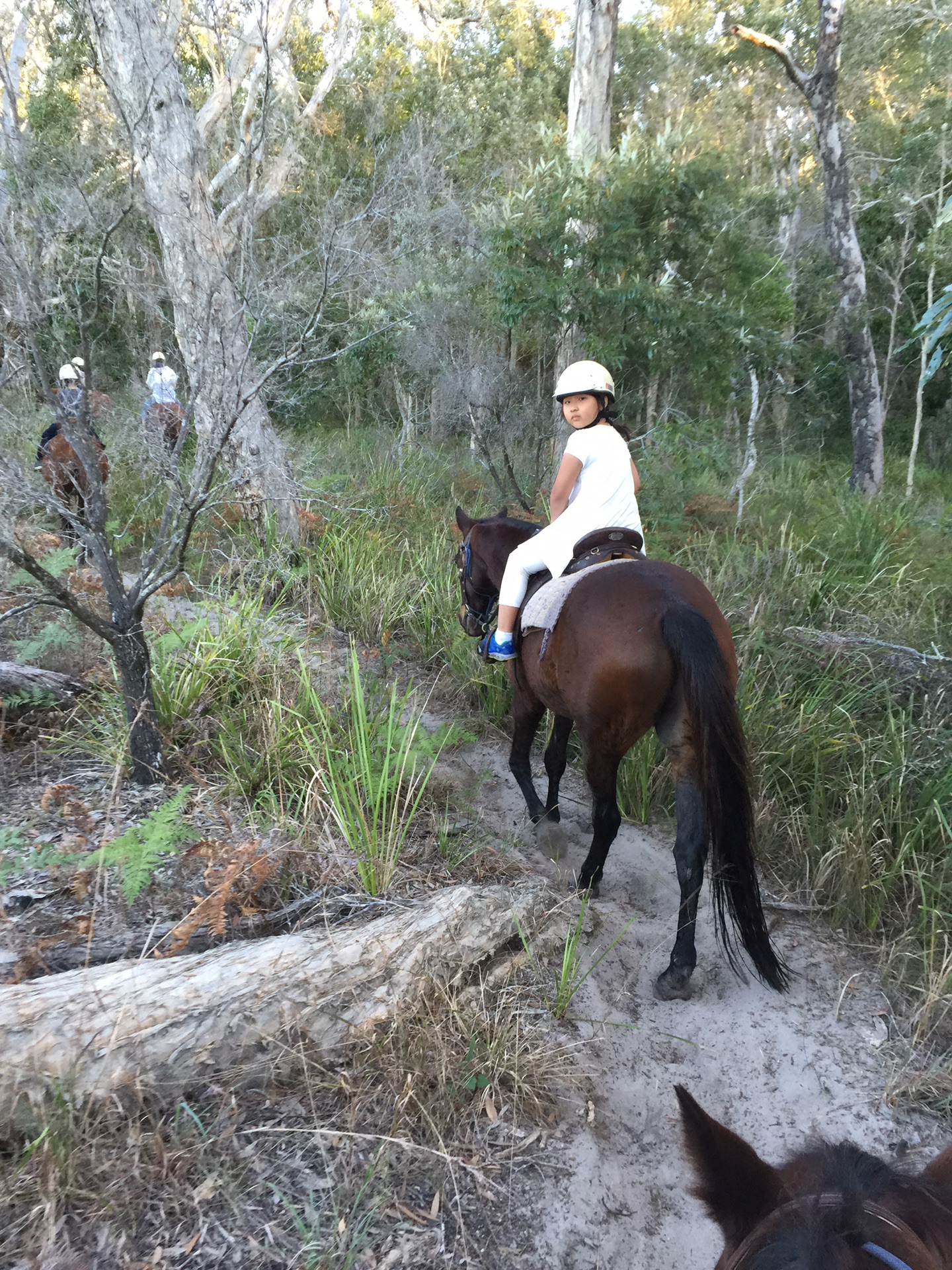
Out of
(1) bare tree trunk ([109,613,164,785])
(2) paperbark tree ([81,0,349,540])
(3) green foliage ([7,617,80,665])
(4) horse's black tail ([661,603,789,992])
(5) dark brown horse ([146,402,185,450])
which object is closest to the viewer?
(4) horse's black tail ([661,603,789,992])

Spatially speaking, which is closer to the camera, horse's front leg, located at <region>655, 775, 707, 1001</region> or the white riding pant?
horse's front leg, located at <region>655, 775, 707, 1001</region>

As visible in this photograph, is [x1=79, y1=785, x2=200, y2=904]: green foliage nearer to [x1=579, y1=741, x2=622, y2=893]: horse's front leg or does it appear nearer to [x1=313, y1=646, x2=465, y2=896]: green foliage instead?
[x1=313, y1=646, x2=465, y2=896]: green foliage

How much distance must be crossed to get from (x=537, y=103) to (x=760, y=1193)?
25170 millimetres

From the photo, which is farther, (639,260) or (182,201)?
(639,260)

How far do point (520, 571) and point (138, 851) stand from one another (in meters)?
2.29

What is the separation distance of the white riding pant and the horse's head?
0.35m

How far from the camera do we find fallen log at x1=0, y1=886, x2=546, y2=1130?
1.96 metres

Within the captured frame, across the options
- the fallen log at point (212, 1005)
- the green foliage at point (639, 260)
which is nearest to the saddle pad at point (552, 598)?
the fallen log at point (212, 1005)

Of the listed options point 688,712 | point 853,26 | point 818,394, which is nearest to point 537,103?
point 853,26

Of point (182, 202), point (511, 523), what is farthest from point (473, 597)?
point (182, 202)

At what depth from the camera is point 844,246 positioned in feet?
35.1

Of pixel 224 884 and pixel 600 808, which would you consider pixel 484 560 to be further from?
pixel 224 884

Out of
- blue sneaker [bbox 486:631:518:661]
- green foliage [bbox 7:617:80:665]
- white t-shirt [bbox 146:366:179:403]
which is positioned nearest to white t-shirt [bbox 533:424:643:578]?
blue sneaker [bbox 486:631:518:661]

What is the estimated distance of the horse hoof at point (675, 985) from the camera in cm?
302
